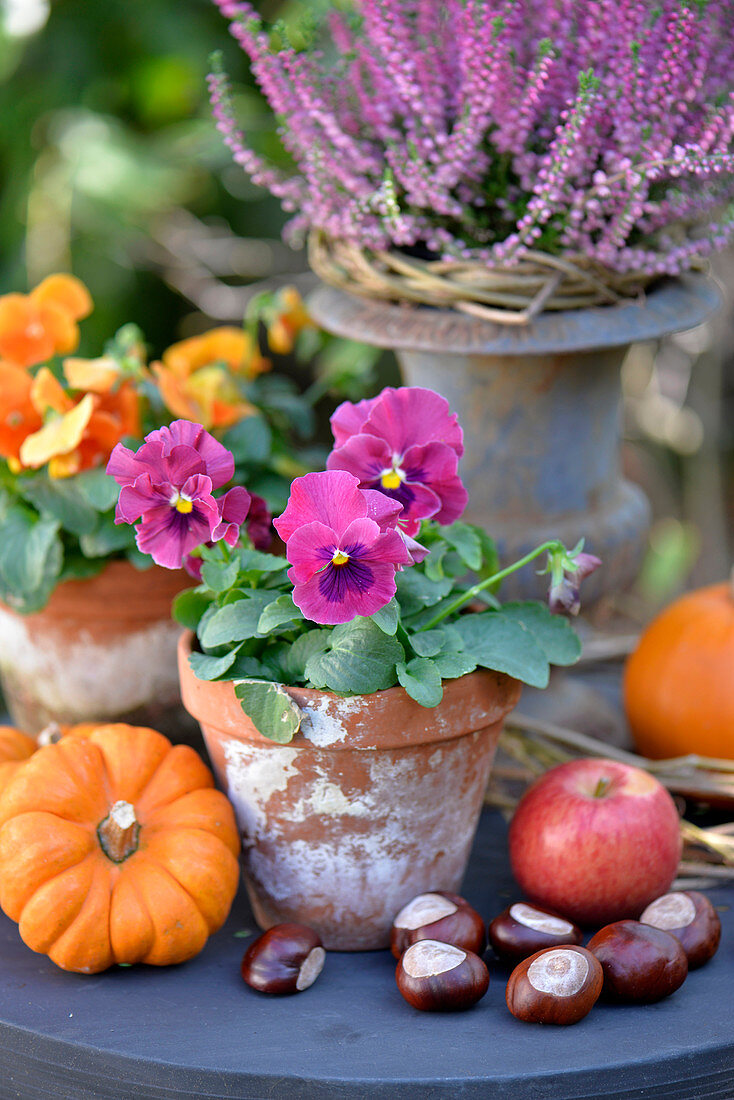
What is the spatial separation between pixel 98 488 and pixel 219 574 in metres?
0.22

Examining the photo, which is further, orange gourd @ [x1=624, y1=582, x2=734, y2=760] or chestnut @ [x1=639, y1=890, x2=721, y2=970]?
orange gourd @ [x1=624, y1=582, x2=734, y2=760]

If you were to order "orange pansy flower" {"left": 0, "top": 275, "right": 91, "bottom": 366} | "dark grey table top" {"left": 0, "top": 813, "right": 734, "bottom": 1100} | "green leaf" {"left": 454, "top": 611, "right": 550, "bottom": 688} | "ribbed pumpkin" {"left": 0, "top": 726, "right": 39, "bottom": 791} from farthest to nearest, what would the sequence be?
1. "orange pansy flower" {"left": 0, "top": 275, "right": 91, "bottom": 366}
2. "ribbed pumpkin" {"left": 0, "top": 726, "right": 39, "bottom": 791}
3. "green leaf" {"left": 454, "top": 611, "right": 550, "bottom": 688}
4. "dark grey table top" {"left": 0, "top": 813, "right": 734, "bottom": 1100}

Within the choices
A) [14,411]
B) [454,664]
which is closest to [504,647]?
[454,664]

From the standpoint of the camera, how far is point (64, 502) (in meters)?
0.94

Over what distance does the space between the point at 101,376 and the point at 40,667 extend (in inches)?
12.0

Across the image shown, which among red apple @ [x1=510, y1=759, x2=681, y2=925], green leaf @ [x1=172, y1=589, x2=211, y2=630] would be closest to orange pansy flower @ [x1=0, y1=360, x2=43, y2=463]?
green leaf @ [x1=172, y1=589, x2=211, y2=630]

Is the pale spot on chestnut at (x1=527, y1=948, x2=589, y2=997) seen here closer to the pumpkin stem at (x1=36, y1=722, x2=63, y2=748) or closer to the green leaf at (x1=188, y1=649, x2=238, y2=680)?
the green leaf at (x1=188, y1=649, x2=238, y2=680)

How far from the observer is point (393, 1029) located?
0.70 meters

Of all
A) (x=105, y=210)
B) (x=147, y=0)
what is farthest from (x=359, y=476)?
(x=147, y=0)

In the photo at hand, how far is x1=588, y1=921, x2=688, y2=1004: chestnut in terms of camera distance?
0.71 m

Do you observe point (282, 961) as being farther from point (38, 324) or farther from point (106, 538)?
point (38, 324)

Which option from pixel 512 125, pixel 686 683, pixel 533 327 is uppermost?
pixel 512 125

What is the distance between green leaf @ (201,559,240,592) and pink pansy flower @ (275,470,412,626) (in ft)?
0.32

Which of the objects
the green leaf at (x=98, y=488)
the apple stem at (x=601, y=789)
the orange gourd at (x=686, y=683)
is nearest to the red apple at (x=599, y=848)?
the apple stem at (x=601, y=789)
